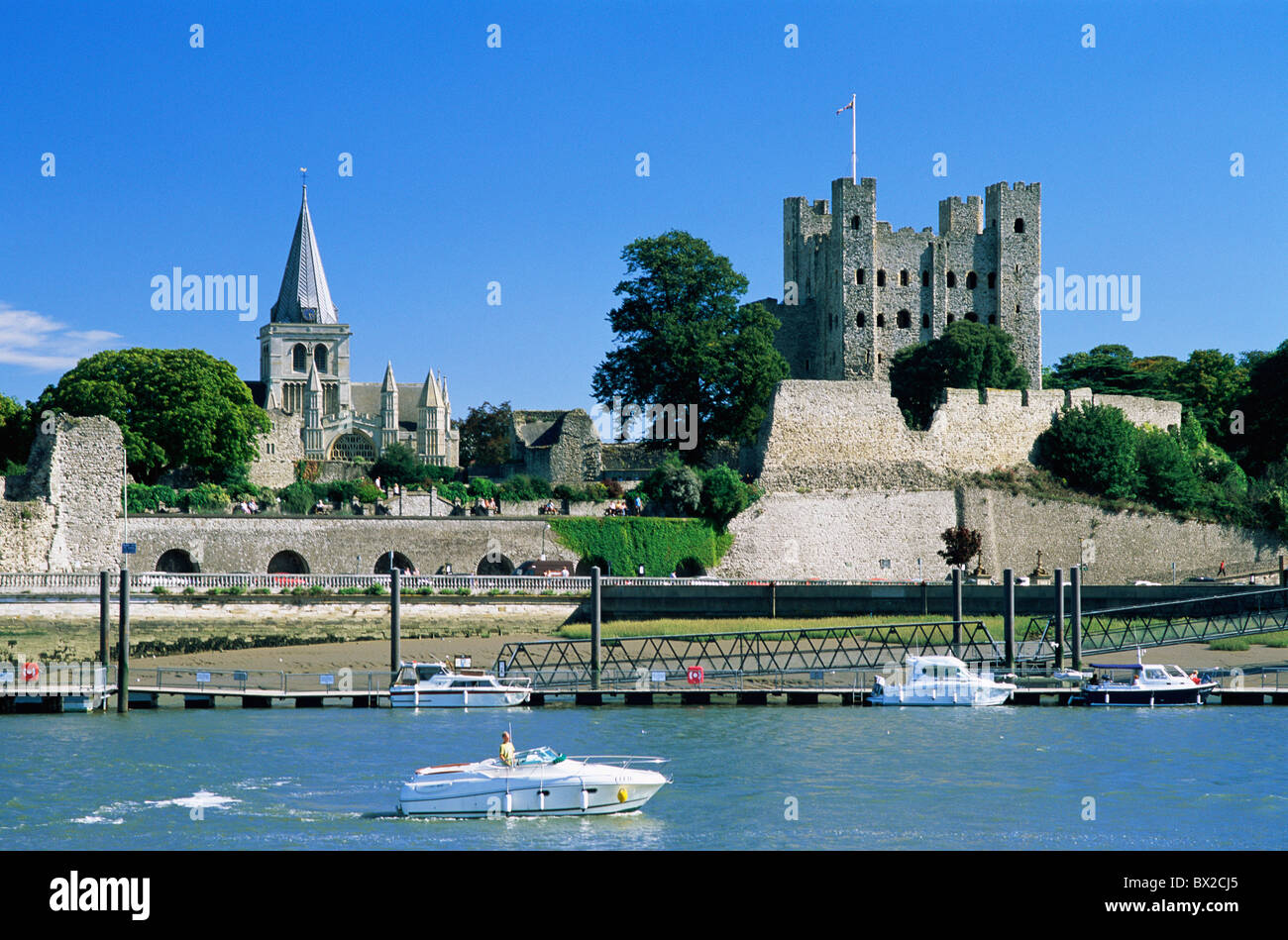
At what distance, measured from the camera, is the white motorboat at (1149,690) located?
100 ft

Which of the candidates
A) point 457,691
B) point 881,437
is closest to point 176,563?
point 457,691

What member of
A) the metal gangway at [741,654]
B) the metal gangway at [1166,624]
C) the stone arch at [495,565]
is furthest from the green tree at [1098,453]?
the stone arch at [495,565]

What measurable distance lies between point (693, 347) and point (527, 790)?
3478 centimetres

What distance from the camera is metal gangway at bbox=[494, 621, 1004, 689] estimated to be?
32219 mm

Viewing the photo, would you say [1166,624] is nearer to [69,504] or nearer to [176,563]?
[176,563]

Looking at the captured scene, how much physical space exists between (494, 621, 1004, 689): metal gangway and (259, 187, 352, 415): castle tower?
81.1 m

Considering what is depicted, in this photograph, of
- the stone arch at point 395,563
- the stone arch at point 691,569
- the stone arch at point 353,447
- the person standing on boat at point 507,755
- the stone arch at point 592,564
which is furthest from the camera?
the stone arch at point 353,447

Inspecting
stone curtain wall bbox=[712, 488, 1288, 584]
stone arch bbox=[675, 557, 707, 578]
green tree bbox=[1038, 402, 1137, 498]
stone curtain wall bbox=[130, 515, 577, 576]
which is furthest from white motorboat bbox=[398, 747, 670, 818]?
green tree bbox=[1038, 402, 1137, 498]

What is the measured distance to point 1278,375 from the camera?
58.2 metres

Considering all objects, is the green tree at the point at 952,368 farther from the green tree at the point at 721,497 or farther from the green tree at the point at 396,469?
the green tree at the point at 396,469

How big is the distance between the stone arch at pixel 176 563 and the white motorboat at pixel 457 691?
14.6m

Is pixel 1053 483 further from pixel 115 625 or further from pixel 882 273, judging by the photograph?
pixel 115 625
